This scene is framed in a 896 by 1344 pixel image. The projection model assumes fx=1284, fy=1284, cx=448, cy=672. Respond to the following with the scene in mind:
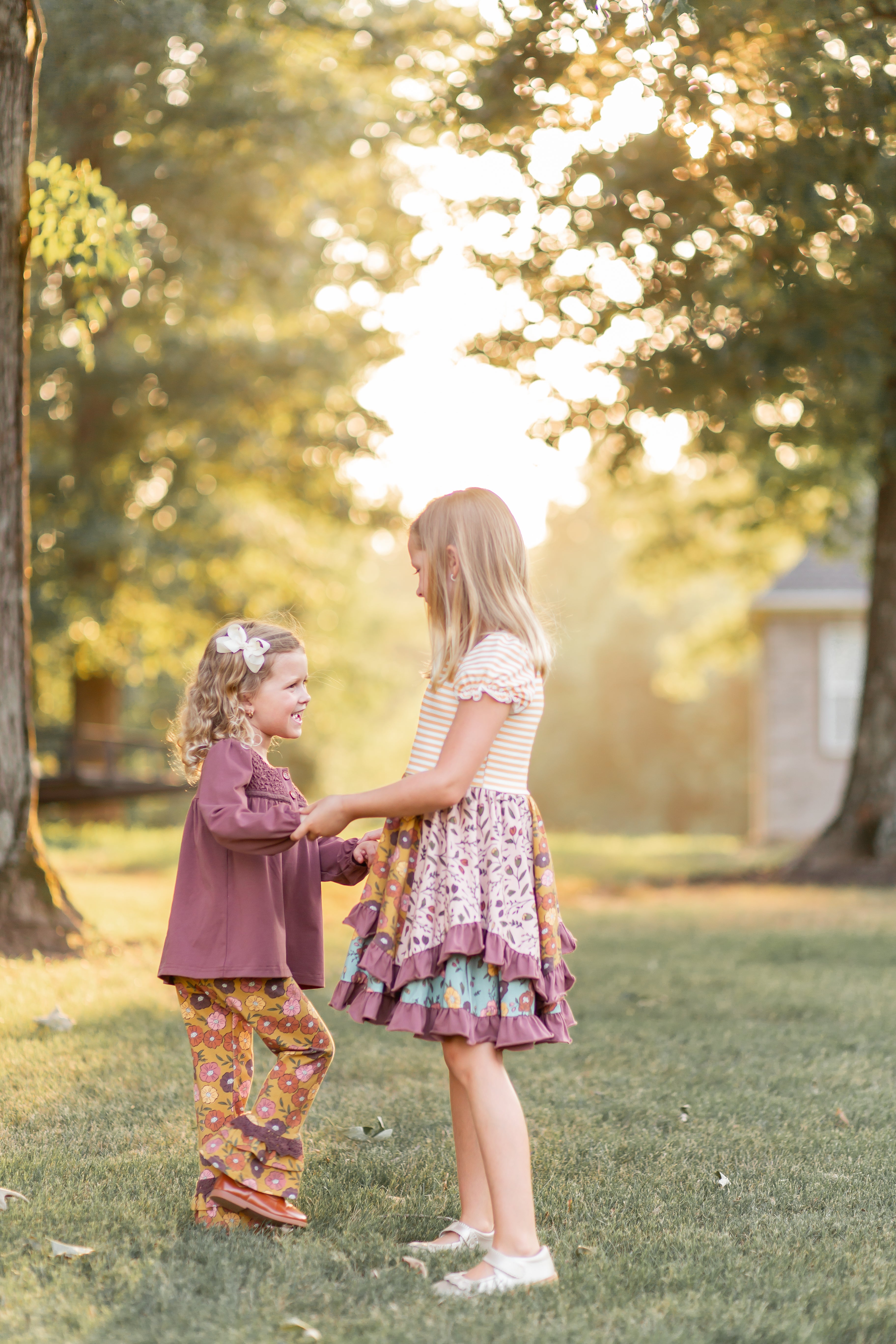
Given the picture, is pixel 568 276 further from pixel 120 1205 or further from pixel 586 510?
pixel 586 510

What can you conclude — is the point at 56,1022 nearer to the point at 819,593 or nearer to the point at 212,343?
the point at 212,343

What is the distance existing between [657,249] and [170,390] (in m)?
7.74

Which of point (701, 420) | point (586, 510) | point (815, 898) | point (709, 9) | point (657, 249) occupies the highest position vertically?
point (586, 510)

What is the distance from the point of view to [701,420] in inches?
436

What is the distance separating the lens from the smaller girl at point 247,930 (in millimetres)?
3146

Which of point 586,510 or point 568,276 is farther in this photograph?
point 586,510

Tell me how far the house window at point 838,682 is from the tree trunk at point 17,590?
16433 millimetres

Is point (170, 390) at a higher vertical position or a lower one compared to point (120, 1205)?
higher

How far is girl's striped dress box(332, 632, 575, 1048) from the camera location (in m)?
2.92

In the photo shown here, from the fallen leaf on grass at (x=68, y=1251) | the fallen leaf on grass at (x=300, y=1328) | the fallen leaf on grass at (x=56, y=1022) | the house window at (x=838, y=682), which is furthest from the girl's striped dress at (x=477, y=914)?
the house window at (x=838, y=682)

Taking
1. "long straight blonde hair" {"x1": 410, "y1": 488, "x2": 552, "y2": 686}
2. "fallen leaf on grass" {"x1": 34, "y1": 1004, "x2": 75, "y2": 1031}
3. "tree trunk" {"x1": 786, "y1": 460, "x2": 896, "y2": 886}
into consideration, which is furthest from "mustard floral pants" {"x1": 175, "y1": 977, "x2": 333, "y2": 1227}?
"tree trunk" {"x1": 786, "y1": 460, "x2": 896, "y2": 886}

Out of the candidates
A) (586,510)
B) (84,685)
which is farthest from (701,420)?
(586,510)

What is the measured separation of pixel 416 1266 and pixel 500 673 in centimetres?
137

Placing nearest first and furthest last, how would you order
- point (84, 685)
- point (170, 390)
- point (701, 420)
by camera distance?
1. point (701, 420)
2. point (170, 390)
3. point (84, 685)
